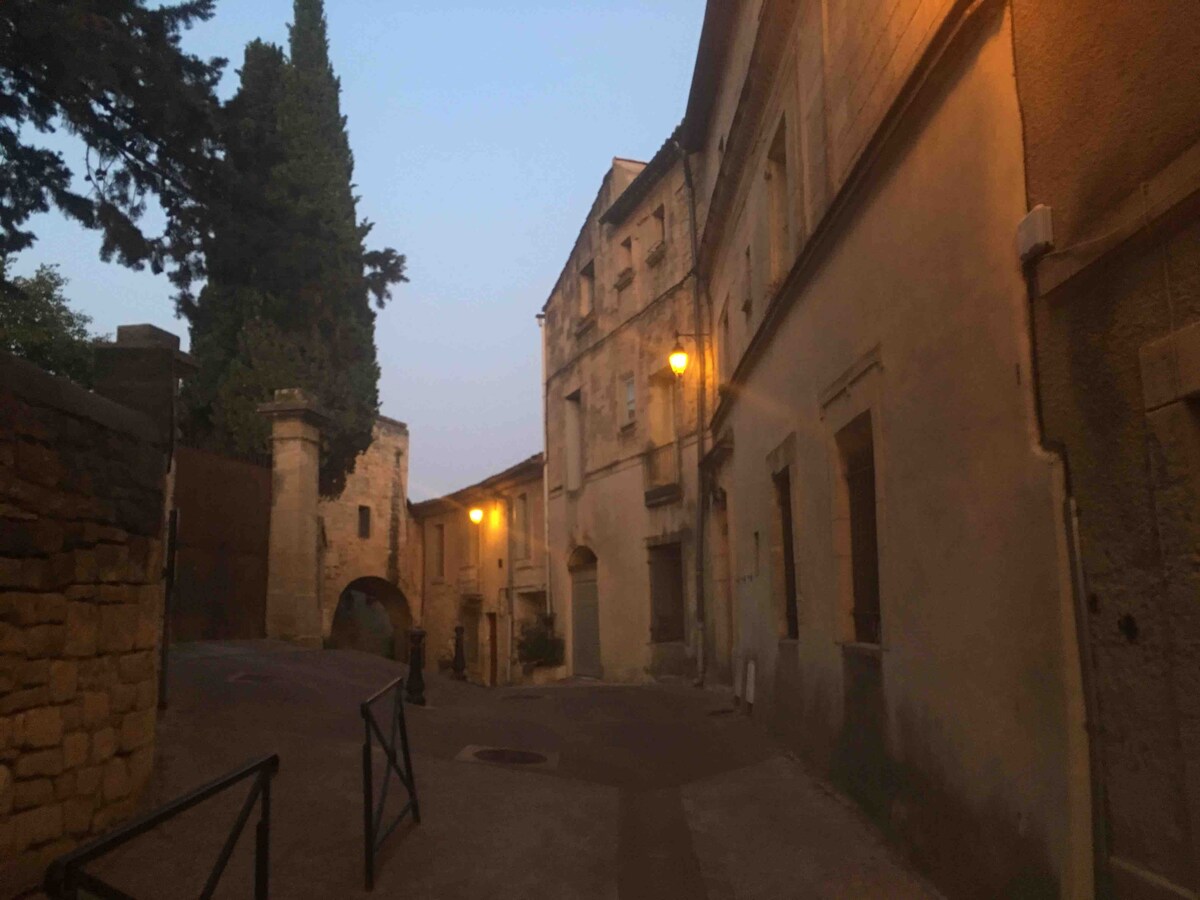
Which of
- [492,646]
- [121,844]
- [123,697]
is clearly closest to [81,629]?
[123,697]

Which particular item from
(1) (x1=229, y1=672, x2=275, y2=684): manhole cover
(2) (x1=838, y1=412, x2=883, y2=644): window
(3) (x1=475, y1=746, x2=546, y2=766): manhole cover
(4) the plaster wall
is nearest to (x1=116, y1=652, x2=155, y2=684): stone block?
(3) (x1=475, y1=746, x2=546, y2=766): manhole cover

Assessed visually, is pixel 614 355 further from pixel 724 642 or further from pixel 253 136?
pixel 253 136

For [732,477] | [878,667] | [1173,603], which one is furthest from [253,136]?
[1173,603]

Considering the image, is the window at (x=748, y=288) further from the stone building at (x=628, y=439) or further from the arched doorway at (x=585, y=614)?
the arched doorway at (x=585, y=614)

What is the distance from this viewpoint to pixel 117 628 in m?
5.99

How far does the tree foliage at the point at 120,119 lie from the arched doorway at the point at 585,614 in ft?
37.8

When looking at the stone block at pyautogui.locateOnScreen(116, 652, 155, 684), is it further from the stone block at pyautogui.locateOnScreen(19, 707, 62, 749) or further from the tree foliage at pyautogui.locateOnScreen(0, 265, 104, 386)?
the tree foliage at pyautogui.locateOnScreen(0, 265, 104, 386)

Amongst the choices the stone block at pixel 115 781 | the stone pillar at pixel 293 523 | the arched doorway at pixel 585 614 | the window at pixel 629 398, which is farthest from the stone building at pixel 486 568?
the stone block at pixel 115 781

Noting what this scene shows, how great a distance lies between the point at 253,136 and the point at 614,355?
10313 mm

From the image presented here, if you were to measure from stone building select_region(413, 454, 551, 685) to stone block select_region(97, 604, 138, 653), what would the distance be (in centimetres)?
1586

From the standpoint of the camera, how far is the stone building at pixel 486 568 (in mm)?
23875

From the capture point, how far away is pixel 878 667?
5.96 meters

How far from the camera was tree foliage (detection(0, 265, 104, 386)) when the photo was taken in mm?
17594

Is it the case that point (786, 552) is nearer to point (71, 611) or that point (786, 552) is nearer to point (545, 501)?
point (71, 611)
